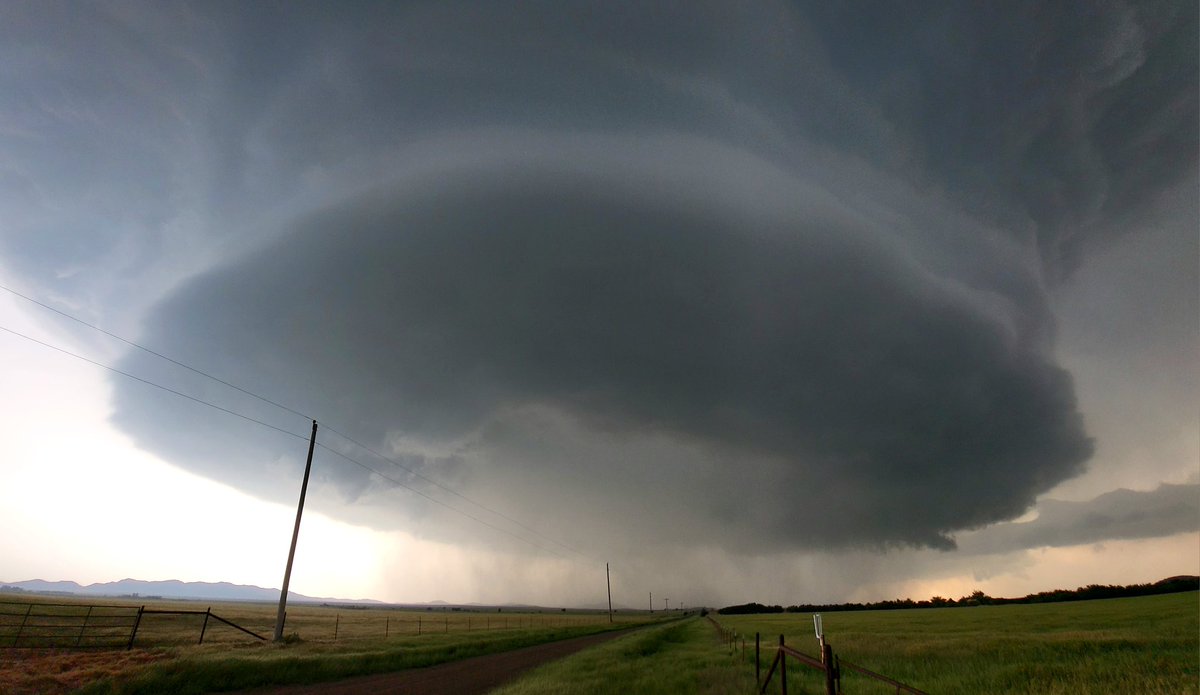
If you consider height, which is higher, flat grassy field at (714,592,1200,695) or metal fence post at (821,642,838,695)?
metal fence post at (821,642,838,695)

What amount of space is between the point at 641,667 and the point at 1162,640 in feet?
91.4

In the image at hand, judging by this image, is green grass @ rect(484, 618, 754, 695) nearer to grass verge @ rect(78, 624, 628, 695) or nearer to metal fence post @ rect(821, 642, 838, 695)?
metal fence post @ rect(821, 642, 838, 695)

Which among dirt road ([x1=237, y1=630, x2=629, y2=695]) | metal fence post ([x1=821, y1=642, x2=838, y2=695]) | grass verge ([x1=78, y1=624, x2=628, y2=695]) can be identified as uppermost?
metal fence post ([x1=821, y1=642, x2=838, y2=695])

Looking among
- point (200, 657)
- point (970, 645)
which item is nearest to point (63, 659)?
point (200, 657)

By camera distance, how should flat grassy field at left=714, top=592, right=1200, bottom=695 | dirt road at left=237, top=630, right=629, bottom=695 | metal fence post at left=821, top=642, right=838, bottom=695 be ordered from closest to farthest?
metal fence post at left=821, top=642, right=838, bottom=695 < flat grassy field at left=714, top=592, right=1200, bottom=695 < dirt road at left=237, top=630, right=629, bottom=695

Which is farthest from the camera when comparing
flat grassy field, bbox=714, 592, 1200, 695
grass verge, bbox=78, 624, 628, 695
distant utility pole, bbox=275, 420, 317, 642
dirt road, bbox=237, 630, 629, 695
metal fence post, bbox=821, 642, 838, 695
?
distant utility pole, bbox=275, 420, 317, 642

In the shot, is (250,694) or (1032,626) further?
(1032,626)

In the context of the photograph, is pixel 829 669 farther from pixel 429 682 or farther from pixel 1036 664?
pixel 1036 664

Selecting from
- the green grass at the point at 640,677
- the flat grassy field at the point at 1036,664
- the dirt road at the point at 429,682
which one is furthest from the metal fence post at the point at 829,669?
the dirt road at the point at 429,682

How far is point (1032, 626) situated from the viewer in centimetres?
4753

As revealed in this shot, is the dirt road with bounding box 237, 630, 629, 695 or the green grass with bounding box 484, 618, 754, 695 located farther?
the dirt road with bounding box 237, 630, 629, 695

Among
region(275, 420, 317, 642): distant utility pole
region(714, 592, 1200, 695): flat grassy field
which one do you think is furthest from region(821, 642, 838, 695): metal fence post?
region(275, 420, 317, 642): distant utility pole

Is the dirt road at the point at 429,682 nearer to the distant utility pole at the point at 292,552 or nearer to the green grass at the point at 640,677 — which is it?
the green grass at the point at 640,677

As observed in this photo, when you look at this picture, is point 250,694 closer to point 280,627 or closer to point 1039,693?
point 280,627
